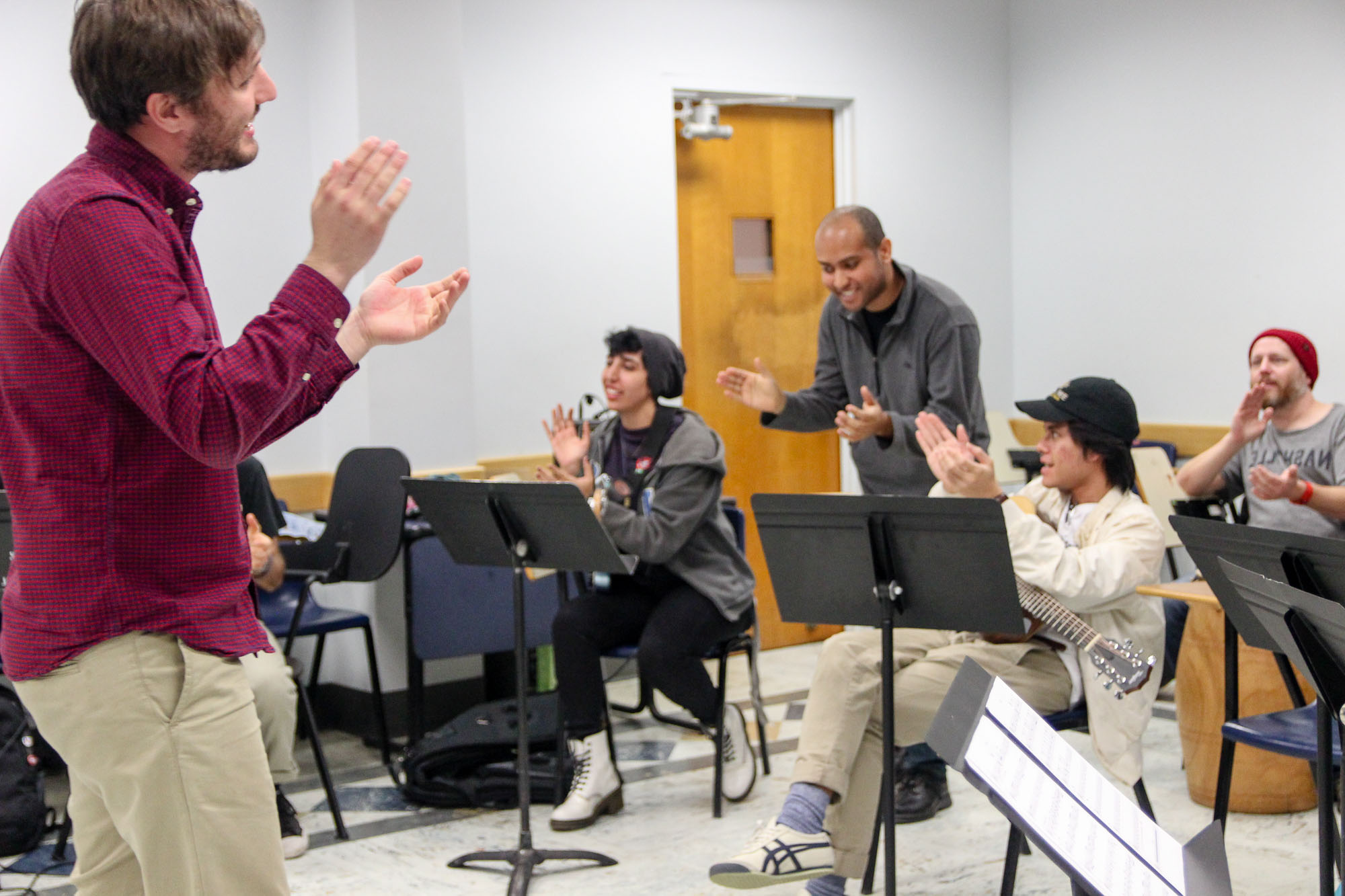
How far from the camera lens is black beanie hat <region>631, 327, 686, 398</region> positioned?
3824mm

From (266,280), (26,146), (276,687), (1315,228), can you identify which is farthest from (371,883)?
(1315,228)

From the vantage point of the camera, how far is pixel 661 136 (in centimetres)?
528

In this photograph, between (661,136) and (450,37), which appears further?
(661,136)

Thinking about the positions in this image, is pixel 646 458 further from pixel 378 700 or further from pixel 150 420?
pixel 150 420

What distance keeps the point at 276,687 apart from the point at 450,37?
2.37m

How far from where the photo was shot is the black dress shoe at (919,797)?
11.4 feet

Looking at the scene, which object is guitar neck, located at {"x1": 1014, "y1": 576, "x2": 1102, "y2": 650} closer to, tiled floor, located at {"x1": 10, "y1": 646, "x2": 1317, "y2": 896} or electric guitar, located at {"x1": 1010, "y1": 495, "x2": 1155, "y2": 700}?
electric guitar, located at {"x1": 1010, "y1": 495, "x2": 1155, "y2": 700}

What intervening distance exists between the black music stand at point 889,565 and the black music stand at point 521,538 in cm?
57

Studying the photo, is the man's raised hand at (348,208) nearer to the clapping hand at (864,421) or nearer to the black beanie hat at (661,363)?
the clapping hand at (864,421)

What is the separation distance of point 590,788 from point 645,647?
0.41 metres

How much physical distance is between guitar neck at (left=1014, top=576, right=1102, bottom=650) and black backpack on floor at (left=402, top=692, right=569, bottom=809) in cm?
152

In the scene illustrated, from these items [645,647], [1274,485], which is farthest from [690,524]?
[1274,485]

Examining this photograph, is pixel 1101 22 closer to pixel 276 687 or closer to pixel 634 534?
pixel 634 534

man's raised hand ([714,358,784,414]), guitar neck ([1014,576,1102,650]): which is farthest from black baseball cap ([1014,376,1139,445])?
man's raised hand ([714,358,784,414])
